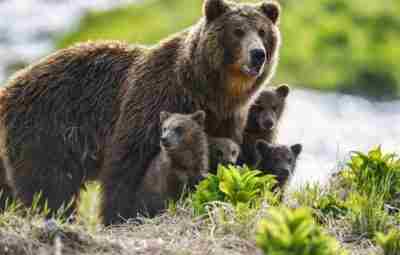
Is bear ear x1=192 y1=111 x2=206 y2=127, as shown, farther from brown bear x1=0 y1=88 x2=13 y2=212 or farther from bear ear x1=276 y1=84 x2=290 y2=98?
brown bear x1=0 y1=88 x2=13 y2=212

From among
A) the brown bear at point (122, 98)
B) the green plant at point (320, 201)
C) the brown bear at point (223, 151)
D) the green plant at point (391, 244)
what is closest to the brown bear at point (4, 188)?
the brown bear at point (122, 98)

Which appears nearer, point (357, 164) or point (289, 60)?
point (357, 164)

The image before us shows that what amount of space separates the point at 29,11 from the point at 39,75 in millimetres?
21377

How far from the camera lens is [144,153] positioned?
37.7 feet

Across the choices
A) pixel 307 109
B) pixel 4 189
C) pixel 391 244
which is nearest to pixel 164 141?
pixel 4 189

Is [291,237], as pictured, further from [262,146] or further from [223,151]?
[262,146]

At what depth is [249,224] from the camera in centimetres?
937

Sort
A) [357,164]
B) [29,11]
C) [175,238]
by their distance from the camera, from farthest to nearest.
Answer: [29,11], [357,164], [175,238]

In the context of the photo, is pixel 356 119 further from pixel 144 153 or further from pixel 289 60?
pixel 144 153

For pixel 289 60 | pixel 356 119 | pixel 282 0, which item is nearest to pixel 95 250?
pixel 356 119

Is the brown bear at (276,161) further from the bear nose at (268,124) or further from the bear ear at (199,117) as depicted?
the bear ear at (199,117)

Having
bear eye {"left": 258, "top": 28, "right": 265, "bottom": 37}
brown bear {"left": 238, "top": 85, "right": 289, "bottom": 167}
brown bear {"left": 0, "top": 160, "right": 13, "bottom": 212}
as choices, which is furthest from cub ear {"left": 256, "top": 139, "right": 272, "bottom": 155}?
brown bear {"left": 0, "top": 160, "right": 13, "bottom": 212}

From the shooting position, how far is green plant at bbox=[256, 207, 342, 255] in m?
7.81

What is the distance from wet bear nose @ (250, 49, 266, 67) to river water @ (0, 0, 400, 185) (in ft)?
4.28
